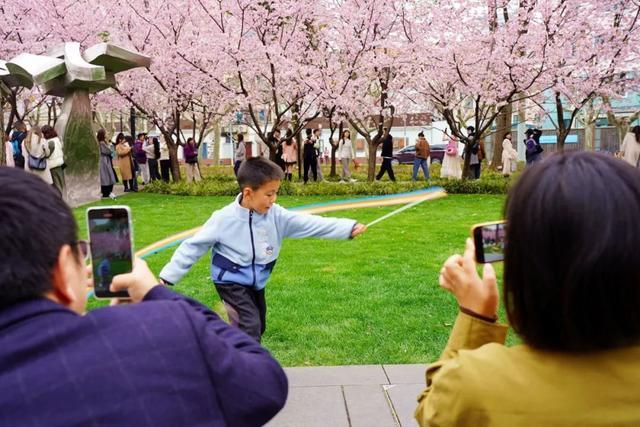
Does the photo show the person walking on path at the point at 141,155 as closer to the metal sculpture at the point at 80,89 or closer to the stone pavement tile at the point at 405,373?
the metal sculpture at the point at 80,89

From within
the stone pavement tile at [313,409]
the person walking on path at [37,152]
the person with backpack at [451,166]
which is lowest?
the stone pavement tile at [313,409]

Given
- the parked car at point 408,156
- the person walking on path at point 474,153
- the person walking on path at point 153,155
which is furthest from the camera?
the parked car at point 408,156

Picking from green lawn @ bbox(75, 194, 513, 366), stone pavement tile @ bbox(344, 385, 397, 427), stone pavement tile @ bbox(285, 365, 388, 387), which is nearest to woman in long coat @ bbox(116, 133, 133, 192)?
green lawn @ bbox(75, 194, 513, 366)

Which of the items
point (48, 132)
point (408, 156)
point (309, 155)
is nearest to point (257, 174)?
point (48, 132)

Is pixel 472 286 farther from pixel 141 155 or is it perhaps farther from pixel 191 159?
pixel 141 155

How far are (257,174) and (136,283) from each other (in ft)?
7.66

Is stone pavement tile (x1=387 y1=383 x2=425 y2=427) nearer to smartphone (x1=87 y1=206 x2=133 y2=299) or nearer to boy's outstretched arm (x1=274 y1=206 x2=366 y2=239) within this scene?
boy's outstretched arm (x1=274 y1=206 x2=366 y2=239)

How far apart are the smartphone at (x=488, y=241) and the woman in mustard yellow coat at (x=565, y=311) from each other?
0.94 feet

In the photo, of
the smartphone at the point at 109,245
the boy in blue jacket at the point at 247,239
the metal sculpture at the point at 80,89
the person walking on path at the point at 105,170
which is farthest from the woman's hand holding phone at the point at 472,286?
the person walking on path at the point at 105,170

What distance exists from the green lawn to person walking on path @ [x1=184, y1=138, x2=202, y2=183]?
8.89m

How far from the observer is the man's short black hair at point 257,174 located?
3.83 metres

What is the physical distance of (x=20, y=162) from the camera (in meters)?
18.1

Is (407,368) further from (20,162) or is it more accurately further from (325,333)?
(20,162)

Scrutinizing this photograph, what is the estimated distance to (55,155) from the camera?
13.6 m
